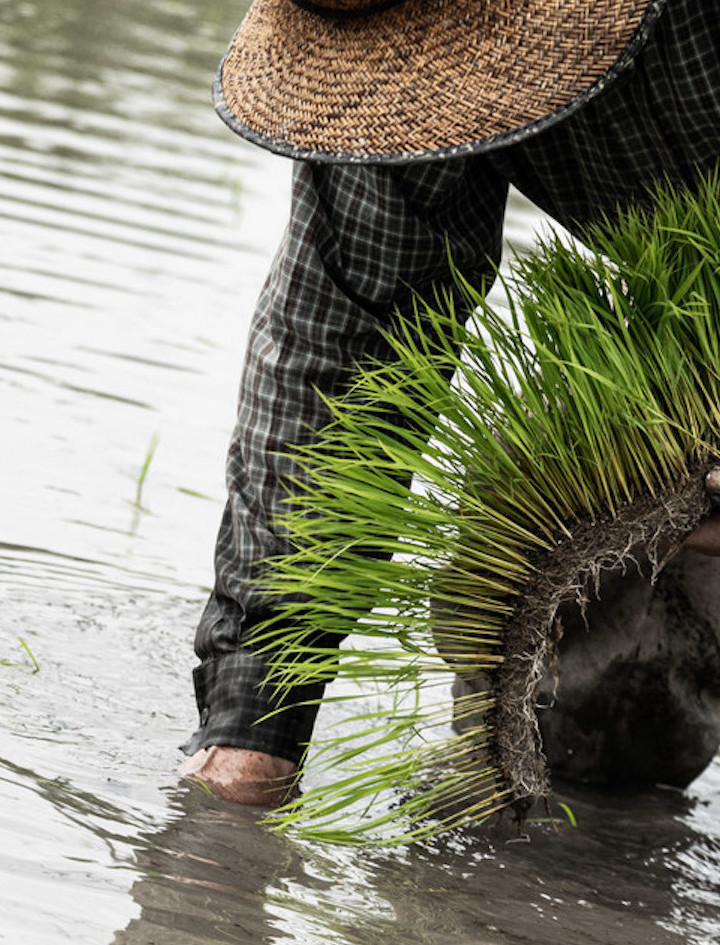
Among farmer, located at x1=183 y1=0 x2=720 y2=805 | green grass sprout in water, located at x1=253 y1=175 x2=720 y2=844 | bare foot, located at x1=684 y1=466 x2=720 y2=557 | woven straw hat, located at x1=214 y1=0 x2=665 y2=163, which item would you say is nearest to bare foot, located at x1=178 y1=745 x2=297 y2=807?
farmer, located at x1=183 y1=0 x2=720 y2=805

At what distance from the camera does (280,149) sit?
189 cm

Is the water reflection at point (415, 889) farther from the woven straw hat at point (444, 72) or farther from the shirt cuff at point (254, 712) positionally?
the woven straw hat at point (444, 72)

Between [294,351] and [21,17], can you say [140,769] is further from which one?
[21,17]

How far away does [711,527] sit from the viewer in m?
1.93

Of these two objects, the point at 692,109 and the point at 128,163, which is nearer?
the point at 692,109

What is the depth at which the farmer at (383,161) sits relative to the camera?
1857 mm

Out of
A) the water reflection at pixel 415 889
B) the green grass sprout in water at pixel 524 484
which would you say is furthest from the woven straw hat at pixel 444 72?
the water reflection at pixel 415 889

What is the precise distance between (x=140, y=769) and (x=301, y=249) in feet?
2.51

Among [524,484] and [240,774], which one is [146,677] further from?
[524,484]

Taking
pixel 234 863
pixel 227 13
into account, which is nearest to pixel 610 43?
pixel 234 863

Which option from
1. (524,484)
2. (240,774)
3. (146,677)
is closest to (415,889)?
(240,774)

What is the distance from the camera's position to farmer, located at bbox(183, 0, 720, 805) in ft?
6.09

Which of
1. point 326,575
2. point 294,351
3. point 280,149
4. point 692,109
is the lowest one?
point 326,575

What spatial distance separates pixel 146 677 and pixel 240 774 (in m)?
0.39
